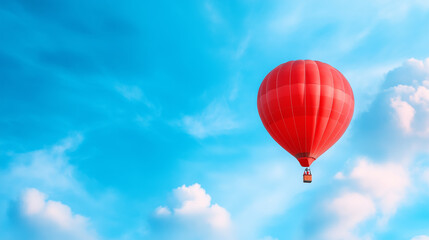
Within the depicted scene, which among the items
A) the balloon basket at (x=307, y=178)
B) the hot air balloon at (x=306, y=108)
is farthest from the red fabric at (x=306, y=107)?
the balloon basket at (x=307, y=178)

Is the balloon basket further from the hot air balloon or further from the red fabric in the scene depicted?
the red fabric

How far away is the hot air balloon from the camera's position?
4353 cm

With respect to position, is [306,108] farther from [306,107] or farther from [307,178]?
[307,178]

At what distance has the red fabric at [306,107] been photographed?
43.5 meters

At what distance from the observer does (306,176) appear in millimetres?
44000

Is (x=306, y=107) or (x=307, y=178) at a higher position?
(x=306, y=107)

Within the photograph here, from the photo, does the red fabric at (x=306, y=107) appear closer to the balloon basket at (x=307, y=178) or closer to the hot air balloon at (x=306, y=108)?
the hot air balloon at (x=306, y=108)

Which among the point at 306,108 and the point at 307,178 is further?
the point at 307,178

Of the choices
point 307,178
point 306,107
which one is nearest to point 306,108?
point 306,107

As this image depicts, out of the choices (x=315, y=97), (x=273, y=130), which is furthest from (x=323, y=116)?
(x=273, y=130)

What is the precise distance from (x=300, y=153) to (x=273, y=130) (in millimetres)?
3302

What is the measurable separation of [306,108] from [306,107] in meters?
0.09

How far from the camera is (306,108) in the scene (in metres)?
43.5

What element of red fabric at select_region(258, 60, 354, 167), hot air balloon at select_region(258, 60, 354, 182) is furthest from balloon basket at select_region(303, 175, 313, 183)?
red fabric at select_region(258, 60, 354, 167)
